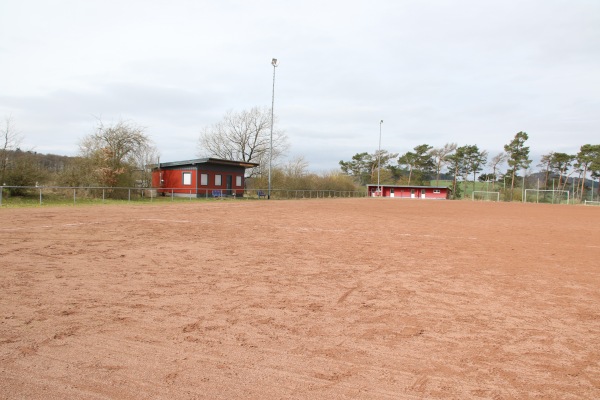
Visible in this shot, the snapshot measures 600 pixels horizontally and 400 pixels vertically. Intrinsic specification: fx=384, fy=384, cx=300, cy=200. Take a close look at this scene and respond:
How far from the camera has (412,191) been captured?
3223 inches

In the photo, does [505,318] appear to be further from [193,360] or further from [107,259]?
[107,259]

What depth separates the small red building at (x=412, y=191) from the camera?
259ft

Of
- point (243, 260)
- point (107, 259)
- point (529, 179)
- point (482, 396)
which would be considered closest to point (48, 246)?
point (107, 259)

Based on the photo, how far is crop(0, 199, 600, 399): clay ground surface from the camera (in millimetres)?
2736

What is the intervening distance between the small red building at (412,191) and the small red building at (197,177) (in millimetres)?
44726

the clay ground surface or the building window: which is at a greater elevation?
the building window

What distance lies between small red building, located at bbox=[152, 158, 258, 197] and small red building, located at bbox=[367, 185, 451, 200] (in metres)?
44.7

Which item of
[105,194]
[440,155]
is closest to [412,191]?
[440,155]

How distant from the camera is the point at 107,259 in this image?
674cm

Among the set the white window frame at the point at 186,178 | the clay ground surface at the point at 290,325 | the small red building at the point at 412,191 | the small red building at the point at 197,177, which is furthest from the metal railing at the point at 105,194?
the small red building at the point at 412,191

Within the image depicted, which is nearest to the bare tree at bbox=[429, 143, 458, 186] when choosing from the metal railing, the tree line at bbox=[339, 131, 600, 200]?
the tree line at bbox=[339, 131, 600, 200]

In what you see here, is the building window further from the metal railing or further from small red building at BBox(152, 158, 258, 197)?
the metal railing

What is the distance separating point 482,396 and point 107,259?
620cm

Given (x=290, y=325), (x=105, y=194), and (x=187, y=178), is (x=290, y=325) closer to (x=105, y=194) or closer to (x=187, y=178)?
(x=105, y=194)
